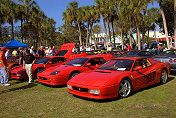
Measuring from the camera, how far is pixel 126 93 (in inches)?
210

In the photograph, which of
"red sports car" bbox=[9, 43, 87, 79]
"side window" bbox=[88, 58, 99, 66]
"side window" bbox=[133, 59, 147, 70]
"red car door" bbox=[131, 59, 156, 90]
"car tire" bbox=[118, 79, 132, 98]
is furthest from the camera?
"red sports car" bbox=[9, 43, 87, 79]

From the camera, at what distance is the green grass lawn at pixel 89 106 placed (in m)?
4.14

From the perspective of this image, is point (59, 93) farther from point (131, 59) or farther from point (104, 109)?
point (131, 59)

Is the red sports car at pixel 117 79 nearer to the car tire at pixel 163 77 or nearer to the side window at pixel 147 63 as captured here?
the side window at pixel 147 63

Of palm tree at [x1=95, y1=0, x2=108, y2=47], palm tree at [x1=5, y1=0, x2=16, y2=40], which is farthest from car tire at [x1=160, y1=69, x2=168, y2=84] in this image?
palm tree at [x1=5, y1=0, x2=16, y2=40]

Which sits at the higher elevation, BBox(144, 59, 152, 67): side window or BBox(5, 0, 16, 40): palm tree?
BBox(5, 0, 16, 40): palm tree

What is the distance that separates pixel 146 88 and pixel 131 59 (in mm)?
1204

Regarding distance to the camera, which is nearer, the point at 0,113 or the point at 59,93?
the point at 0,113

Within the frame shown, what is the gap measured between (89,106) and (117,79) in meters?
1.11

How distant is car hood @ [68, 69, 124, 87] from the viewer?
4.86 m

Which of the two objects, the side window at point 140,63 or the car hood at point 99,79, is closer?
the car hood at point 99,79

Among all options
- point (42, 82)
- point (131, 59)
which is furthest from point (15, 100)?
point (131, 59)

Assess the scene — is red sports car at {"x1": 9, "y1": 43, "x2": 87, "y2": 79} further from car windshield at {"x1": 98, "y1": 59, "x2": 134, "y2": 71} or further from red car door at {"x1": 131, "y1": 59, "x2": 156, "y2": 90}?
red car door at {"x1": 131, "y1": 59, "x2": 156, "y2": 90}

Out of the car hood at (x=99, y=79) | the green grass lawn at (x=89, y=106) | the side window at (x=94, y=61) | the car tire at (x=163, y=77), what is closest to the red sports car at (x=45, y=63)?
the side window at (x=94, y=61)
